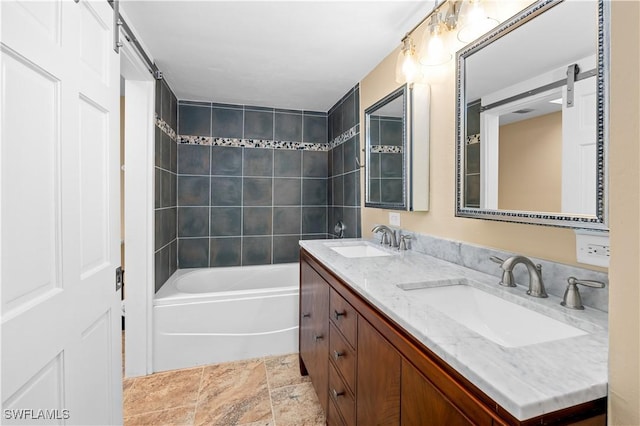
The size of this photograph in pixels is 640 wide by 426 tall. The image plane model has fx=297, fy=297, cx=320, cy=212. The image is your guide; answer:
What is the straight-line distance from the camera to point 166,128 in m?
2.55

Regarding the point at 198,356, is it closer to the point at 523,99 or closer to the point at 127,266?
the point at 127,266

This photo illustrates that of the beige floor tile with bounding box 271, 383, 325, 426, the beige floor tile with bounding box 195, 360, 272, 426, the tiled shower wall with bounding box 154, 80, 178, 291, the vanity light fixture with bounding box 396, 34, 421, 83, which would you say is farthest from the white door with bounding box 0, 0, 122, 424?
the vanity light fixture with bounding box 396, 34, 421, 83

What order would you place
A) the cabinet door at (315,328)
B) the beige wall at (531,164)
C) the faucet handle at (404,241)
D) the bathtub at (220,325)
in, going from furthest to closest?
the bathtub at (220,325)
the faucet handle at (404,241)
the cabinet door at (315,328)
the beige wall at (531,164)

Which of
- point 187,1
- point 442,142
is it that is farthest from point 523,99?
point 187,1

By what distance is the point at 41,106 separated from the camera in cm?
80

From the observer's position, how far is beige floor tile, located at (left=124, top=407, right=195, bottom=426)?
1651 millimetres

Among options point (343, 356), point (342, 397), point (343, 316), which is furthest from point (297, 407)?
point (343, 316)

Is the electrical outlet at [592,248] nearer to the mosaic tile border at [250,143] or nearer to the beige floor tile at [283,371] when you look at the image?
the beige floor tile at [283,371]

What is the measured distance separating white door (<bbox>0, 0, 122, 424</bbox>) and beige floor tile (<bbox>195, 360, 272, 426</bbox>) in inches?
25.3

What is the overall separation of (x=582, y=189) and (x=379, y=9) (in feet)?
4.21

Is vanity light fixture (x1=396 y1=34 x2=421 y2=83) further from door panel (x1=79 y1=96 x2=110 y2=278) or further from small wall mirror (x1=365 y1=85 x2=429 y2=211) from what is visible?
door panel (x1=79 y1=96 x2=110 y2=278)

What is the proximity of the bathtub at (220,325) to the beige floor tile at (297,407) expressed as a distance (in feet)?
1.60

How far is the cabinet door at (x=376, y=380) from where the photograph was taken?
2.77 ft

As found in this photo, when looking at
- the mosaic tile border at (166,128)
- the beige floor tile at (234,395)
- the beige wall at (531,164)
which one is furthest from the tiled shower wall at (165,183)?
the beige wall at (531,164)
